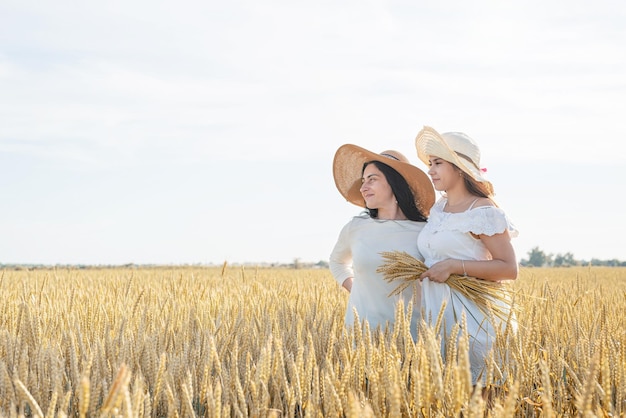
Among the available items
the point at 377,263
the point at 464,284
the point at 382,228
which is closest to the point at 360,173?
the point at 382,228

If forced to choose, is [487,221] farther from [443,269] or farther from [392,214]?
[392,214]

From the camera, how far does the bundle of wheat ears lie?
2975 millimetres

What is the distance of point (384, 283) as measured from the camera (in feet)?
11.0

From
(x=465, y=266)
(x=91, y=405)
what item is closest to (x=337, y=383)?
(x=91, y=405)

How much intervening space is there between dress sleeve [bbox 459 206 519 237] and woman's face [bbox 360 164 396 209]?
572mm

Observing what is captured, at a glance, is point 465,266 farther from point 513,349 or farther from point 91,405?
point 91,405

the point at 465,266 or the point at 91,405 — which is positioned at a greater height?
the point at 465,266

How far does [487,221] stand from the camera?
9.71ft

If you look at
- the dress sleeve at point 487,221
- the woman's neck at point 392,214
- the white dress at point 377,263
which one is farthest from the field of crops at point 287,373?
Result: the woman's neck at point 392,214

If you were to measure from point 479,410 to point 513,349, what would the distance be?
980 mm

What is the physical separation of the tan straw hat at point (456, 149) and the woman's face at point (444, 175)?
3 cm

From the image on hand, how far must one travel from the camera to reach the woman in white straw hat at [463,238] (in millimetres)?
2945

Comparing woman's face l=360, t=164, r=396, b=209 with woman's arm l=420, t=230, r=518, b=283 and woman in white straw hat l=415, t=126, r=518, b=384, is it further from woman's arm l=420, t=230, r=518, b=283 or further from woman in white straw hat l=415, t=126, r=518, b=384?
woman's arm l=420, t=230, r=518, b=283

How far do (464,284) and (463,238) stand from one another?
214 mm
